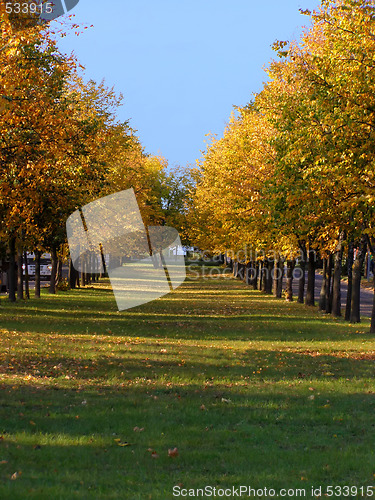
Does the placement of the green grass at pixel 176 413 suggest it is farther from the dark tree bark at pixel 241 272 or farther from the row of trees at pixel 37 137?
the dark tree bark at pixel 241 272

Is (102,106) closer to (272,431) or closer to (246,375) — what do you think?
(246,375)

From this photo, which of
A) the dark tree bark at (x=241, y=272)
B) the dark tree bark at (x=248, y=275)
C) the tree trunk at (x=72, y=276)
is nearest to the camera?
the tree trunk at (x=72, y=276)

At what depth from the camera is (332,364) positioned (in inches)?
588

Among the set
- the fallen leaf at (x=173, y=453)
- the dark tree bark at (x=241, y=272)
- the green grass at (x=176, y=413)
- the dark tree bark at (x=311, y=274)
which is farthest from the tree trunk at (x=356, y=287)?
the dark tree bark at (x=241, y=272)

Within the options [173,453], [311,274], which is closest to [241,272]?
[311,274]

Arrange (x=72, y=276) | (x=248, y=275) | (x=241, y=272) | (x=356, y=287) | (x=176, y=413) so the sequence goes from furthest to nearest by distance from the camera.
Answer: (x=241, y=272) < (x=248, y=275) < (x=72, y=276) < (x=356, y=287) < (x=176, y=413)

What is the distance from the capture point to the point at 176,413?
370 inches

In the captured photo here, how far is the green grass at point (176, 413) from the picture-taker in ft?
21.4

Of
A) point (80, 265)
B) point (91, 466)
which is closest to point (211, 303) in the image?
point (80, 265)

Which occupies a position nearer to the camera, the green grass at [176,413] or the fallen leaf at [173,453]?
the green grass at [176,413]

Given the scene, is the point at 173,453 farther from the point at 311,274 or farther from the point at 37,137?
the point at 311,274

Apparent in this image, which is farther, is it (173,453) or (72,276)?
(72,276)

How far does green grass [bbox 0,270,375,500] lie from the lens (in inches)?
257

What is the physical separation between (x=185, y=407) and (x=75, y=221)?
88.7 feet
